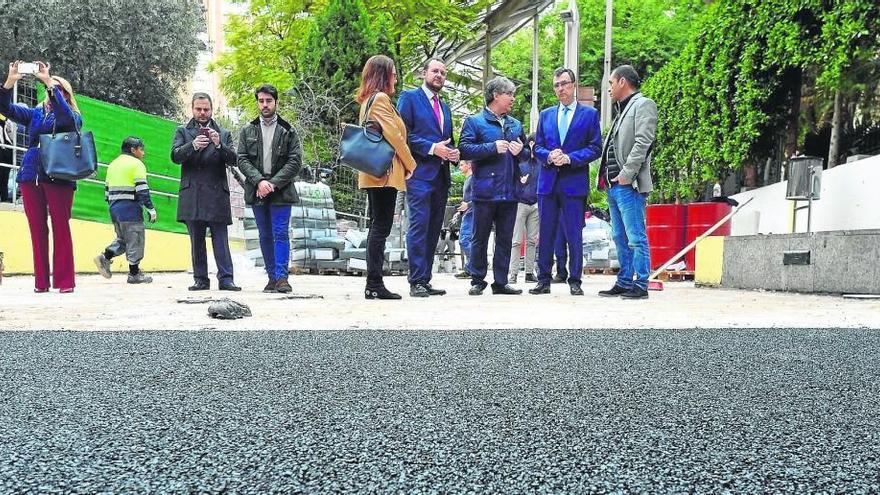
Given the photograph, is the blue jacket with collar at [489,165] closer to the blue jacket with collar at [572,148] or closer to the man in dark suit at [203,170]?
the blue jacket with collar at [572,148]

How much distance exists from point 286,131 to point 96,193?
16.8ft

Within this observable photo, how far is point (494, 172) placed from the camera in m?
5.79

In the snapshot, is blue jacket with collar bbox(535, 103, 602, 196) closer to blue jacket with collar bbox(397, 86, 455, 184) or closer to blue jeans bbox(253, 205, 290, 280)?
blue jacket with collar bbox(397, 86, 455, 184)

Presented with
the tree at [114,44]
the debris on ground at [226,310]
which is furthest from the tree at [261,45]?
the debris on ground at [226,310]

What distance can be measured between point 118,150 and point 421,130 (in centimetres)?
653

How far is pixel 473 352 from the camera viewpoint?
2.80 meters

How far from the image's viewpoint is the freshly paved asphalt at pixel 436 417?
1.32 metres

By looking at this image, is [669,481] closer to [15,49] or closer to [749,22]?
[749,22]

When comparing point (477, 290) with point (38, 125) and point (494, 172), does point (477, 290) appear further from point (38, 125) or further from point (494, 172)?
point (38, 125)

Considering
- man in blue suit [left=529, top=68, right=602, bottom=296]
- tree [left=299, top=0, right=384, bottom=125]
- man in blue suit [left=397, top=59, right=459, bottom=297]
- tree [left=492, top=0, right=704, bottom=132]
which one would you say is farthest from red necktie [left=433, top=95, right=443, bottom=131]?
tree [left=492, top=0, right=704, bottom=132]

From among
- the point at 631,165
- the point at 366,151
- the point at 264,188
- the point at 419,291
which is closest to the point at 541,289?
the point at 419,291

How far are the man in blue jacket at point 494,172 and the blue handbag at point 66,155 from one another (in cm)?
281

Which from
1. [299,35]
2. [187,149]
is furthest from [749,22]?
[299,35]

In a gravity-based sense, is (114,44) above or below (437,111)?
above
